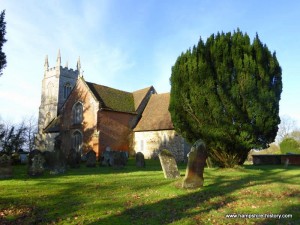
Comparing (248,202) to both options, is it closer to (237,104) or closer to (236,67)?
(237,104)

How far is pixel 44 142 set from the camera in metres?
41.9

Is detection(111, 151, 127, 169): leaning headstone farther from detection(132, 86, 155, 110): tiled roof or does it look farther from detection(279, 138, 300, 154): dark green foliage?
detection(279, 138, 300, 154): dark green foliage

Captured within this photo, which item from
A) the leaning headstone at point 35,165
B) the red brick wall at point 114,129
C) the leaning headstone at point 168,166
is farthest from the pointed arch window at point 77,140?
the leaning headstone at point 168,166

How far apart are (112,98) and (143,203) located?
1117 inches

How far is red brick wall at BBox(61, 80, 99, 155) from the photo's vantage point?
34.0 meters

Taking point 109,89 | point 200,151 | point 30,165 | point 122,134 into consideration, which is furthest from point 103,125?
point 200,151

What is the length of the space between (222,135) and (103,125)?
19.0 meters

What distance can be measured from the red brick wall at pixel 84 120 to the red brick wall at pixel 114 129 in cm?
79

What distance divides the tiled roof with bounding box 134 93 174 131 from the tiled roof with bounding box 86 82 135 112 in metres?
2.21

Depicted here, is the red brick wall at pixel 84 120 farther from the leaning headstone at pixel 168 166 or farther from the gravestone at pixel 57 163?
the leaning headstone at pixel 168 166

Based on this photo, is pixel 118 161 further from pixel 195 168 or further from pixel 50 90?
pixel 50 90

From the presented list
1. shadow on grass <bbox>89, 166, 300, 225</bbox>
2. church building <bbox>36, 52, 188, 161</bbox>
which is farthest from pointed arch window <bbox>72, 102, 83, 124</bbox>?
shadow on grass <bbox>89, 166, 300, 225</bbox>

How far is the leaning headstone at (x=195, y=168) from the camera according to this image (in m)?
11.2

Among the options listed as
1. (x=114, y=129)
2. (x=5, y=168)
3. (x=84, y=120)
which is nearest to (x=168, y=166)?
(x=5, y=168)
